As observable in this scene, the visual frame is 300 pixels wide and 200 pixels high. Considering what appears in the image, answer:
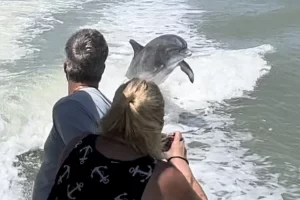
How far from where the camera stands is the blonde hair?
262 centimetres

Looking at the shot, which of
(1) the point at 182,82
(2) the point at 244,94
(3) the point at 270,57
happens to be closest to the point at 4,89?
(1) the point at 182,82

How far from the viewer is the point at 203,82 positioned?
10.8 m

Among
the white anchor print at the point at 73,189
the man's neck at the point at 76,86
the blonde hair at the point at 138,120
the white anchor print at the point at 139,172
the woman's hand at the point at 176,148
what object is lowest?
the white anchor print at the point at 73,189

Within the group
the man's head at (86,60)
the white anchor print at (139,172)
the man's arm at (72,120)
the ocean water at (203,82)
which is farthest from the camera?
the ocean water at (203,82)

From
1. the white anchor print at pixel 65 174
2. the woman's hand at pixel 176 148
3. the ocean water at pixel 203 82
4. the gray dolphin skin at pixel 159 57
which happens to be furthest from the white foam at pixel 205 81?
the white anchor print at pixel 65 174

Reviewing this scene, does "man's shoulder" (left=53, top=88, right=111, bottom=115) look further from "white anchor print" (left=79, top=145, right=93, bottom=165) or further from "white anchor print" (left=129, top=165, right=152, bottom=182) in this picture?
"white anchor print" (left=129, top=165, right=152, bottom=182)

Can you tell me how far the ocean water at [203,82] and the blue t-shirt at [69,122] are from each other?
10.2 feet

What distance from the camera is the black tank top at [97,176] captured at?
255cm

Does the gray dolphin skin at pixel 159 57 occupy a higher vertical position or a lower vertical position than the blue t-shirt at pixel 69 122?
lower

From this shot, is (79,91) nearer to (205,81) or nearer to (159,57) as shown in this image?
(159,57)

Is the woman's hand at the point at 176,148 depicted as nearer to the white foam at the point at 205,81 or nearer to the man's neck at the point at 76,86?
the man's neck at the point at 76,86

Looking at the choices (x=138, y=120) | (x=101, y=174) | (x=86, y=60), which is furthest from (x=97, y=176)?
(x=86, y=60)

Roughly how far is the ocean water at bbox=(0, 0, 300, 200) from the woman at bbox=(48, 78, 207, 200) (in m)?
3.82

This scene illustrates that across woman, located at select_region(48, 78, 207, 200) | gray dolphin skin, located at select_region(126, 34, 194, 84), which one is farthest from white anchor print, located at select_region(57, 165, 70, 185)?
gray dolphin skin, located at select_region(126, 34, 194, 84)
